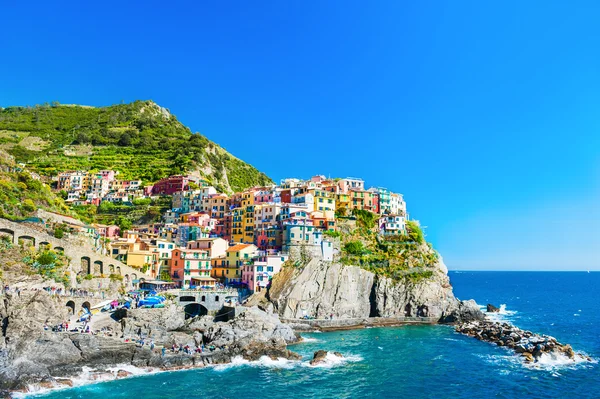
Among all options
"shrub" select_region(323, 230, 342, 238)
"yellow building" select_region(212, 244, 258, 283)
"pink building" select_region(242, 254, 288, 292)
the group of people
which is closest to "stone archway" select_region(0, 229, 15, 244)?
the group of people

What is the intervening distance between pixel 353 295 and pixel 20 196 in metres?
54.4

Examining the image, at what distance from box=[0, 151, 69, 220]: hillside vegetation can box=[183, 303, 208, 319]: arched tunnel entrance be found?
85.6 feet

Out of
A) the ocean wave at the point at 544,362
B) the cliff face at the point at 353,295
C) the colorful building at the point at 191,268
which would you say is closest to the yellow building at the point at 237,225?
the colorful building at the point at 191,268

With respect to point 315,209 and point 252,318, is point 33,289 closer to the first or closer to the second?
point 252,318

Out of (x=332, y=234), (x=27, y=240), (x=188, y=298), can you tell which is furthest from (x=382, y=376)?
(x=27, y=240)

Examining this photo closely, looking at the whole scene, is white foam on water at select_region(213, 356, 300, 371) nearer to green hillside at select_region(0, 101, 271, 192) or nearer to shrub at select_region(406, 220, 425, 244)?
shrub at select_region(406, 220, 425, 244)

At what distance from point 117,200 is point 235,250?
158 feet

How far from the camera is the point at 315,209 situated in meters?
88.2

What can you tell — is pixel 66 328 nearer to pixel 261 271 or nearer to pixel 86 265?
pixel 86 265

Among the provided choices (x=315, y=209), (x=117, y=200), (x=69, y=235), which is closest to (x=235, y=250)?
(x=315, y=209)

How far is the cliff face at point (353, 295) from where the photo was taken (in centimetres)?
6988

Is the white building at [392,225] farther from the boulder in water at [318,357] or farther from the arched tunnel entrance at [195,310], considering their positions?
the boulder in water at [318,357]

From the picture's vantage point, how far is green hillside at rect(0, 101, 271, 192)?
131 metres

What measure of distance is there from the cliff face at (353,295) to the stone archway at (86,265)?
25877 mm
